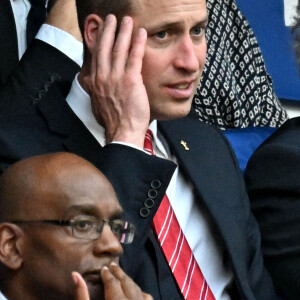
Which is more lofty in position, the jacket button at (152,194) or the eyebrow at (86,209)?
the eyebrow at (86,209)

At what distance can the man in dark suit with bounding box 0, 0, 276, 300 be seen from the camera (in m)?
2.50

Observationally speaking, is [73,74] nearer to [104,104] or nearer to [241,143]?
[104,104]

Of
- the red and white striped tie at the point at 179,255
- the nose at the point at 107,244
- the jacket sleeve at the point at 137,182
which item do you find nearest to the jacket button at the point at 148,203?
the jacket sleeve at the point at 137,182

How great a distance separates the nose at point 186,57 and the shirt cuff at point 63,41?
0.52m

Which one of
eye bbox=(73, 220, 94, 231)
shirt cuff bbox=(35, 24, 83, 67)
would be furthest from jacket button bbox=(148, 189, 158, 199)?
shirt cuff bbox=(35, 24, 83, 67)

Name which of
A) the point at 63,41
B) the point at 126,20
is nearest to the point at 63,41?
the point at 63,41

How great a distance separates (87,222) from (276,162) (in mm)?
959

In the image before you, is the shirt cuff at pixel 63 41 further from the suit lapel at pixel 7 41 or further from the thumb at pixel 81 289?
the thumb at pixel 81 289

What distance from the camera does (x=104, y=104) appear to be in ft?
8.65

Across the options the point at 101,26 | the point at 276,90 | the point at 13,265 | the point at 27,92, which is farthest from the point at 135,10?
the point at 276,90

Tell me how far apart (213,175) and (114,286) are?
840mm

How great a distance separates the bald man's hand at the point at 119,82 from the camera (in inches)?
103

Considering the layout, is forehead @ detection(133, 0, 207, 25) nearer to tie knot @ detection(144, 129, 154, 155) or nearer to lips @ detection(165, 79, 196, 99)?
lips @ detection(165, 79, 196, 99)

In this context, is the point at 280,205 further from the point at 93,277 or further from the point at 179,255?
the point at 93,277
